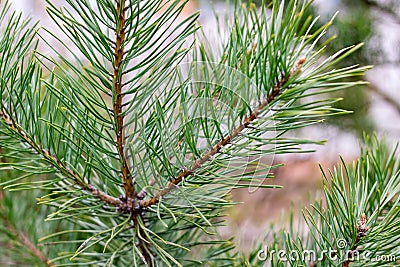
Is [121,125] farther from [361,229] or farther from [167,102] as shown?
[361,229]

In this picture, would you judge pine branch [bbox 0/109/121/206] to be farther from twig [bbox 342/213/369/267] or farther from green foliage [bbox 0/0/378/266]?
twig [bbox 342/213/369/267]

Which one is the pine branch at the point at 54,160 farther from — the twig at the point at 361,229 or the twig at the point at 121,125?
the twig at the point at 361,229

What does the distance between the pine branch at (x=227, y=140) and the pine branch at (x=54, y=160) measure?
22 millimetres

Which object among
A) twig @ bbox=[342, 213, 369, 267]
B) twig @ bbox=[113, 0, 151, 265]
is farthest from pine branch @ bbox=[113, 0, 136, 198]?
twig @ bbox=[342, 213, 369, 267]

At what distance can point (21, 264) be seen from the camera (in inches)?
16.2

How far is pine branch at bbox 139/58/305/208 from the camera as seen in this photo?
0.63 feet

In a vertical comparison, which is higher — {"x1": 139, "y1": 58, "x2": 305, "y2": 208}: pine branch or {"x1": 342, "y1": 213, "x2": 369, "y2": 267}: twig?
{"x1": 139, "y1": 58, "x2": 305, "y2": 208}: pine branch

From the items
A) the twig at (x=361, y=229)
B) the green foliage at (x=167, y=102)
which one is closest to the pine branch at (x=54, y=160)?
the green foliage at (x=167, y=102)

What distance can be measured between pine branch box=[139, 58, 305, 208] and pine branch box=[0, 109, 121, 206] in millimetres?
22

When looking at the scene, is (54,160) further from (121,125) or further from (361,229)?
(361,229)

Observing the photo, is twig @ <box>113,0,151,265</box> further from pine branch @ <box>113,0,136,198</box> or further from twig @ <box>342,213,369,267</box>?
twig @ <box>342,213,369,267</box>

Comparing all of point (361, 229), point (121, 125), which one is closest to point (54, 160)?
point (121, 125)

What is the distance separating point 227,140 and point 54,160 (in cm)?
9

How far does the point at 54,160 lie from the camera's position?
0.23 meters
